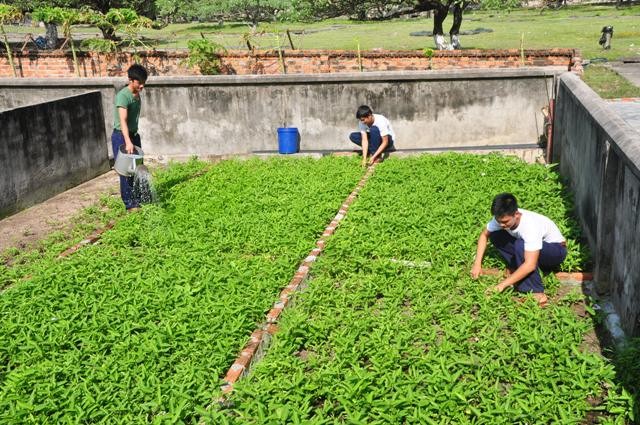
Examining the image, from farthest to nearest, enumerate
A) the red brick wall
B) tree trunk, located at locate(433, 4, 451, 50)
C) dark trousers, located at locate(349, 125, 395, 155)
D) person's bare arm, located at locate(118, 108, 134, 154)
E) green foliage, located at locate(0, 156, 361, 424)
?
tree trunk, located at locate(433, 4, 451, 50) → the red brick wall → dark trousers, located at locate(349, 125, 395, 155) → person's bare arm, located at locate(118, 108, 134, 154) → green foliage, located at locate(0, 156, 361, 424)

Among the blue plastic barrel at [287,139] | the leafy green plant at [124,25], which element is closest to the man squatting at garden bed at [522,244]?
the blue plastic barrel at [287,139]

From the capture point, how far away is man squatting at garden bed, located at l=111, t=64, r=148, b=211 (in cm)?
893

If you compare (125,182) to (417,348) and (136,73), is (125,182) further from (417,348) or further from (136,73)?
(417,348)

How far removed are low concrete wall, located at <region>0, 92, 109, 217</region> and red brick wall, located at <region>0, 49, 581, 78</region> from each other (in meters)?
4.35

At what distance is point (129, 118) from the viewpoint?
9.21 m

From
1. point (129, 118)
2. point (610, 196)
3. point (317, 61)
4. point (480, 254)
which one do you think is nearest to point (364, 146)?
point (129, 118)

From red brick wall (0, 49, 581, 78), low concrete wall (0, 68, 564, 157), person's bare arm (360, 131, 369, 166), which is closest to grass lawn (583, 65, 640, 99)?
red brick wall (0, 49, 581, 78)

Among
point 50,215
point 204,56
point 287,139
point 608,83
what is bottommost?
point 50,215

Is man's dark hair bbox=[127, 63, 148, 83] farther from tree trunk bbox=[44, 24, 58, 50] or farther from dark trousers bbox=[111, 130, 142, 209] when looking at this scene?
tree trunk bbox=[44, 24, 58, 50]

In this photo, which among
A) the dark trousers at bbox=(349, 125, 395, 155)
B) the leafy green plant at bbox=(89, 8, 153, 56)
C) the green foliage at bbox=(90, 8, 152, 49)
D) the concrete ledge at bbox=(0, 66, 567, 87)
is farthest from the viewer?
the green foliage at bbox=(90, 8, 152, 49)

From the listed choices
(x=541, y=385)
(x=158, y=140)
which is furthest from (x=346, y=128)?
(x=541, y=385)

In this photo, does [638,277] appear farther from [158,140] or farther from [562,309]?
[158,140]

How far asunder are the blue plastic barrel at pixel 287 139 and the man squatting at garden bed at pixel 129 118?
12.5 feet

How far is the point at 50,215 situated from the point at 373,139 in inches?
225
